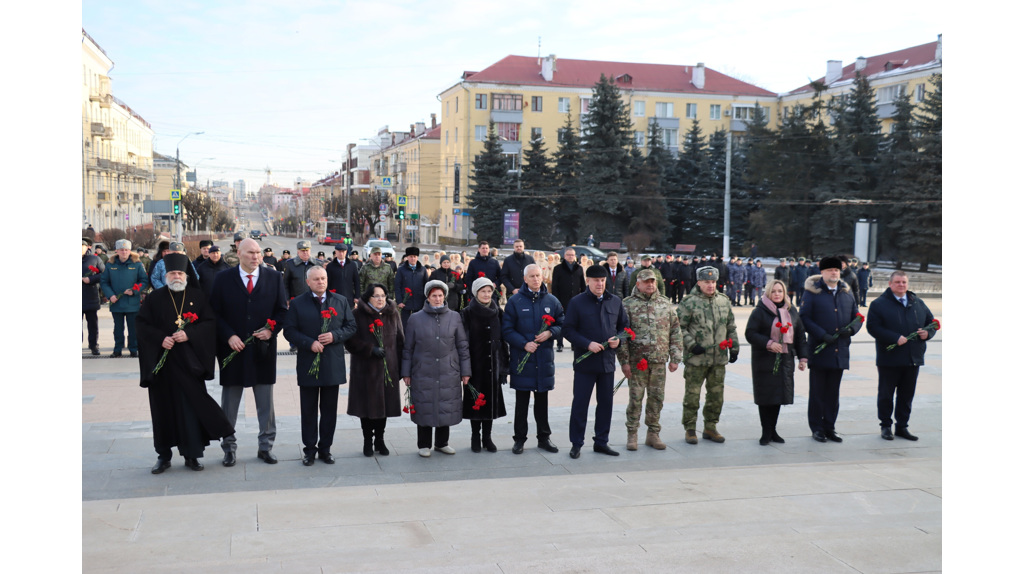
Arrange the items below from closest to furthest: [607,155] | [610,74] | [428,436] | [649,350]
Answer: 1. [428,436]
2. [649,350]
3. [607,155]
4. [610,74]

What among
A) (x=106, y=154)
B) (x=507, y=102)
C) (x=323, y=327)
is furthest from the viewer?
(x=507, y=102)

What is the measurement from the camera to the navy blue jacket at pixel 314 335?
743 centimetres

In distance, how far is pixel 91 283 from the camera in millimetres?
13477

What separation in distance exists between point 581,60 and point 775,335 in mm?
72217

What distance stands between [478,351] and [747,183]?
54.1 m

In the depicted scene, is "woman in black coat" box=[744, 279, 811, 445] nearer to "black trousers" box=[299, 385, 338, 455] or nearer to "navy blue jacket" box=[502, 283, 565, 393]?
"navy blue jacket" box=[502, 283, 565, 393]

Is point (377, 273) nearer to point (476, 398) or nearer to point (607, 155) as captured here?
point (476, 398)

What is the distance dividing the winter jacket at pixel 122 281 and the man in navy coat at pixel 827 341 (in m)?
10.3

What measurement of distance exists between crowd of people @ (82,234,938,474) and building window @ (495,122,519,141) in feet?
214

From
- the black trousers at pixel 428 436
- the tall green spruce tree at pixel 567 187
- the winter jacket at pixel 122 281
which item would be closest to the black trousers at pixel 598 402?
the black trousers at pixel 428 436

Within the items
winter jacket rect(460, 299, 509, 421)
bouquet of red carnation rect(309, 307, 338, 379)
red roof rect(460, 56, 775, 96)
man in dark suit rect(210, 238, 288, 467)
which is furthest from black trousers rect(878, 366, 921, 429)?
red roof rect(460, 56, 775, 96)

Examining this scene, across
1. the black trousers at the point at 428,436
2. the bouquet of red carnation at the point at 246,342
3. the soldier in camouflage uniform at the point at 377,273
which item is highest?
the soldier in camouflage uniform at the point at 377,273

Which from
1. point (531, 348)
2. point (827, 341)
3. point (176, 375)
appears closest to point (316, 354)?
point (176, 375)

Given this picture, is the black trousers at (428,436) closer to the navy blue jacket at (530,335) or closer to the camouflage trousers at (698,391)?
the navy blue jacket at (530,335)
